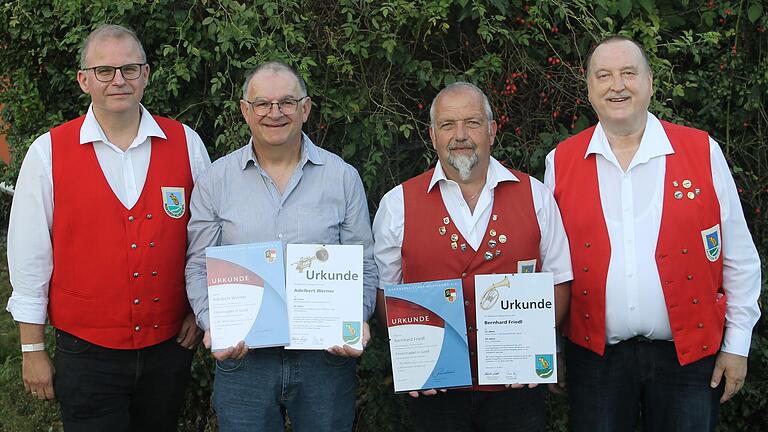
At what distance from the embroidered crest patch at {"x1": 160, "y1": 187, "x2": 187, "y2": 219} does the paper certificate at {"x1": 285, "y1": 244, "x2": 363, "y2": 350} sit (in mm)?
567

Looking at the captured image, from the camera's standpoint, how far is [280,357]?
3.25 metres

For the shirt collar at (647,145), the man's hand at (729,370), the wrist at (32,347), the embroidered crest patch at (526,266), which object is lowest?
the man's hand at (729,370)

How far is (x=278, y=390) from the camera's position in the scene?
10.7ft

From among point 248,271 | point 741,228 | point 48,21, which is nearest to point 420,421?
point 248,271

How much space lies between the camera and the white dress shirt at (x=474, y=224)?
10.9 ft

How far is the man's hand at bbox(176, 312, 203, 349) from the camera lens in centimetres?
353

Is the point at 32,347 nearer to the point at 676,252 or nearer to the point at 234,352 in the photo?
the point at 234,352

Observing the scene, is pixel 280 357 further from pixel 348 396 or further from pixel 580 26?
pixel 580 26

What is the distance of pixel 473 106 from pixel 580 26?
1198 millimetres

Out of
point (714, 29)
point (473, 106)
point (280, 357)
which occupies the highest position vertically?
point (714, 29)

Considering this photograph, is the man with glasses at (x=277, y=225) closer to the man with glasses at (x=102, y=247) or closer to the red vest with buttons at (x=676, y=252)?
the man with glasses at (x=102, y=247)

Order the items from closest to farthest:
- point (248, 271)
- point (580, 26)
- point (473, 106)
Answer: point (248, 271), point (473, 106), point (580, 26)

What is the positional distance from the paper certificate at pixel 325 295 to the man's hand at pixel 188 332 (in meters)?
0.58

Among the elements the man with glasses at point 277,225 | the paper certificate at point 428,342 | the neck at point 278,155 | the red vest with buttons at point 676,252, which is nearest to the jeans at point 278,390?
the man with glasses at point 277,225
